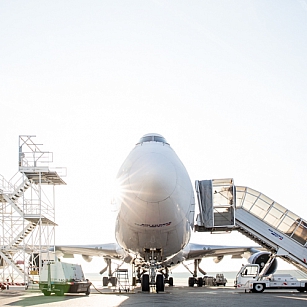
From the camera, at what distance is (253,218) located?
23281 millimetres

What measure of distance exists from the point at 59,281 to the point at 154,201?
6.80 meters

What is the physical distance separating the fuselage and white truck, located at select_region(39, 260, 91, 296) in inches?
128

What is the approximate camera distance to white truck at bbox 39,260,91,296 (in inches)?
806

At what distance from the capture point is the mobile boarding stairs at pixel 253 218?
22.3 metres

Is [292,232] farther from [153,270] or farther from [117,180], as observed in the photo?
[117,180]

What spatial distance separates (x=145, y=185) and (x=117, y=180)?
2283mm

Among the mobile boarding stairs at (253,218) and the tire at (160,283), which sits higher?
the mobile boarding stairs at (253,218)

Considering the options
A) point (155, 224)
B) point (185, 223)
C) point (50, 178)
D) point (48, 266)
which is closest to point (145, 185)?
point (155, 224)

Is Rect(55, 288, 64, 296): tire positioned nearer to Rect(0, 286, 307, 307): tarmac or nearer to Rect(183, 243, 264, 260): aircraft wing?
Rect(0, 286, 307, 307): tarmac

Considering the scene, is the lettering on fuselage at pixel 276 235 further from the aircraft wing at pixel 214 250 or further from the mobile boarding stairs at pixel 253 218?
the aircraft wing at pixel 214 250

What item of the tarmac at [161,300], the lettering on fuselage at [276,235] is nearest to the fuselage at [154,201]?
the tarmac at [161,300]

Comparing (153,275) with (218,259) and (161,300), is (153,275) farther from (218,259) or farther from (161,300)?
(218,259)

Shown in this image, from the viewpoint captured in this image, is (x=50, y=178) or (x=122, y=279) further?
(x=50, y=178)

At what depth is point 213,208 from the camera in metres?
22.4
